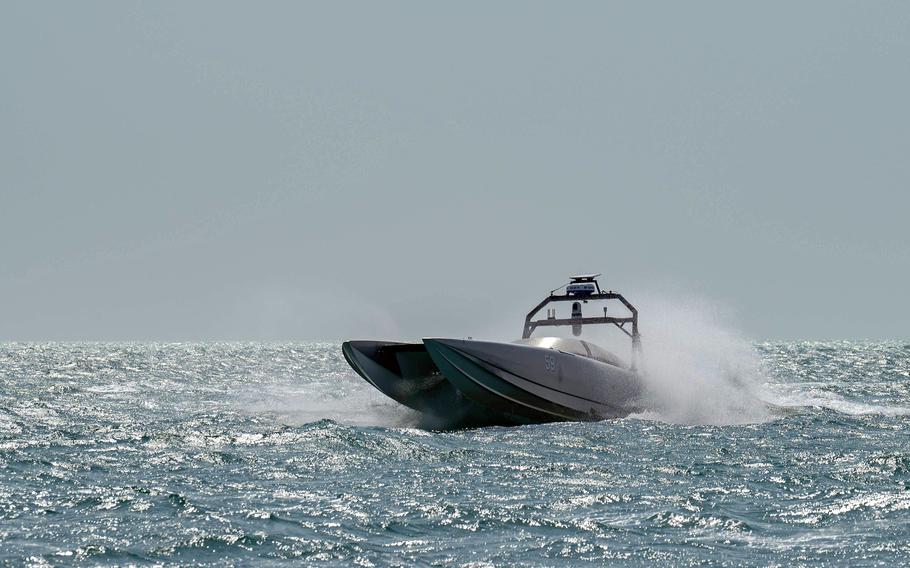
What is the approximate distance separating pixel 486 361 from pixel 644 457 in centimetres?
647

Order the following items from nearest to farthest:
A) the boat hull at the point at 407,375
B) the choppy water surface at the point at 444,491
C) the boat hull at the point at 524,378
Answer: the choppy water surface at the point at 444,491 < the boat hull at the point at 524,378 < the boat hull at the point at 407,375

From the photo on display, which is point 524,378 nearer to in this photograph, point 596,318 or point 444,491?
point 596,318

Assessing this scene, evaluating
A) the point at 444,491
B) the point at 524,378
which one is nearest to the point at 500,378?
the point at 524,378

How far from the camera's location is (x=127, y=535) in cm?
1162

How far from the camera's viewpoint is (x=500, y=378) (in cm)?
2447

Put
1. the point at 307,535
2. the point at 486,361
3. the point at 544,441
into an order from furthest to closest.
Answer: the point at 486,361 → the point at 544,441 → the point at 307,535

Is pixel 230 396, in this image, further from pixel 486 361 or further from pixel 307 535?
pixel 307 535

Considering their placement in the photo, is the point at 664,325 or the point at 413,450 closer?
the point at 413,450

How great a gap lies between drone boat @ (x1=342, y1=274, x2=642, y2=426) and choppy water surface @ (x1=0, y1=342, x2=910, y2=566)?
0.88 m

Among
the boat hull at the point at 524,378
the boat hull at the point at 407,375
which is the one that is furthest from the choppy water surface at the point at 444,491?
the boat hull at the point at 524,378

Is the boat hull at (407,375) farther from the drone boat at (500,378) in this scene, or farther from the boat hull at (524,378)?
the boat hull at (524,378)

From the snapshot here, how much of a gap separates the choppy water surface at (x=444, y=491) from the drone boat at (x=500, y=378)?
88 centimetres

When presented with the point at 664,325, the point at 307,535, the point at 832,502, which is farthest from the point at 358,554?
the point at 664,325

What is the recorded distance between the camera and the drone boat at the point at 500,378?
24344 millimetres
